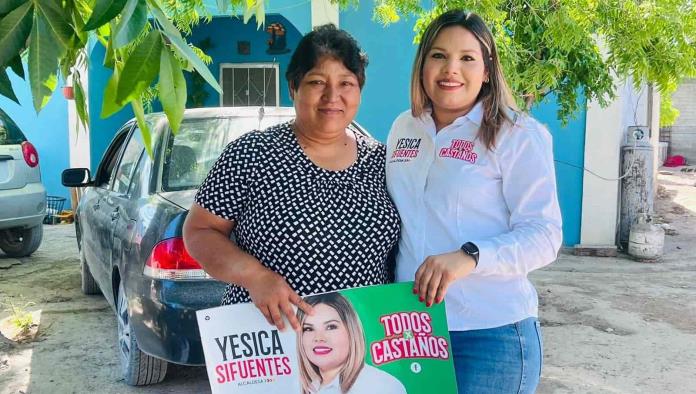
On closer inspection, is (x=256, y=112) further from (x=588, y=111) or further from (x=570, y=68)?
(x=588, y=111)

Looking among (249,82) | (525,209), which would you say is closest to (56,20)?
(525,209)

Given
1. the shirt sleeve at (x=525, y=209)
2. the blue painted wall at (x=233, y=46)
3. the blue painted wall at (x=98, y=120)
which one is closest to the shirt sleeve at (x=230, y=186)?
the shirt sleeve at (x=525, y=209)

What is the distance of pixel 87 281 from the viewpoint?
6.63 meters

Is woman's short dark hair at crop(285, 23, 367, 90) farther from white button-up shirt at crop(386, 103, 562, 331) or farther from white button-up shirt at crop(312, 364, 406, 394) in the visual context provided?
white button-up shirt at crop(312, 364, 406, 394)

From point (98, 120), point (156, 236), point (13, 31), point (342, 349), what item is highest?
point (98, 120)

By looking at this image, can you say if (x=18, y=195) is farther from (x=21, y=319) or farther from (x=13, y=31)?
(x=13, y=31)

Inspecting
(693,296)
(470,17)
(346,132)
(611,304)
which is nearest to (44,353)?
(346,132)

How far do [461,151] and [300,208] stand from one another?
1.54ft

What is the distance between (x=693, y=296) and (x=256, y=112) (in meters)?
4.75

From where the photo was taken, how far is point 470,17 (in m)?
2.06

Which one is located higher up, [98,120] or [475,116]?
[98,120]

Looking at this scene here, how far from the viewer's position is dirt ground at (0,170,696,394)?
467 cm

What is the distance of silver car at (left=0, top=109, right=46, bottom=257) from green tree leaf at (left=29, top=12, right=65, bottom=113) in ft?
23.8

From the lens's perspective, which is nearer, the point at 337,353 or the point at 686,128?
the point at 337,353
